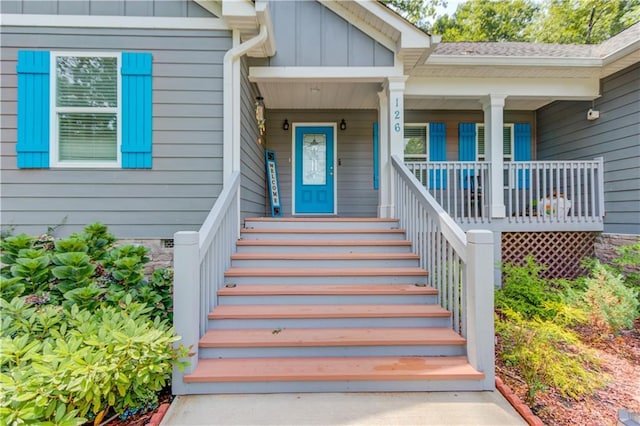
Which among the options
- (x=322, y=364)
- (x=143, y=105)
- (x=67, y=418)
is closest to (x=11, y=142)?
(x=143, y=105)

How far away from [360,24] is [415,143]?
281 cm

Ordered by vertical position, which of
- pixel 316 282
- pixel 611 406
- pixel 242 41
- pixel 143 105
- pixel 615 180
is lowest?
pixel 611 406

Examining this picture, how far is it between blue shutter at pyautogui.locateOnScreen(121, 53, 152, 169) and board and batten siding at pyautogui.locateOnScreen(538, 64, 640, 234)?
6.44 meters

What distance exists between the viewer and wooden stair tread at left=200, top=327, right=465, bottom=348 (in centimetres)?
249

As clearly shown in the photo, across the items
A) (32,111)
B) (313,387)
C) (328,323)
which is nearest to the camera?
(313,387)

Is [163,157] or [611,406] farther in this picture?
[163,157]

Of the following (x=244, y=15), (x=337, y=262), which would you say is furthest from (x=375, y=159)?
(x=244, y=15)

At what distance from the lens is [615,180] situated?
192 inches

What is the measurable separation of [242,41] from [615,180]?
563cm

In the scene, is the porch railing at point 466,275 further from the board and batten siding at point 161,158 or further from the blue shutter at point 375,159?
the blue shutter at point 375,159

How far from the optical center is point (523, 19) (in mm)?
14008

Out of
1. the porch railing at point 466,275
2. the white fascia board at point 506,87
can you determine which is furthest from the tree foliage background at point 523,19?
the porch railing at point 466,275

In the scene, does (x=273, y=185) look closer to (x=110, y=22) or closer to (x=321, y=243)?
(x=321, y=243)

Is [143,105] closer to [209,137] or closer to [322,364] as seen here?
[209,137]
